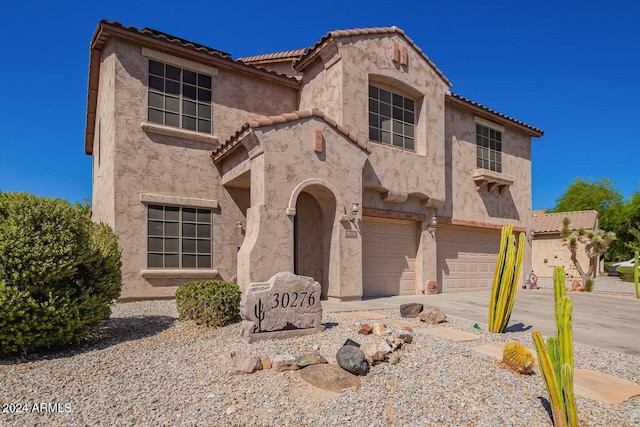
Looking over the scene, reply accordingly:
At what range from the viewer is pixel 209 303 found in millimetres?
7129

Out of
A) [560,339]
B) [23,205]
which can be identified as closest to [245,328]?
[23,205]

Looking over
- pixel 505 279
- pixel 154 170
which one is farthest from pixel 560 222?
pixel 154 170

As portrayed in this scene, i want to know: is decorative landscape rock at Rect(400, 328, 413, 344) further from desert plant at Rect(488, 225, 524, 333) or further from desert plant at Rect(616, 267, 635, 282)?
desert plant at Rect(616, 267, 635, 282)

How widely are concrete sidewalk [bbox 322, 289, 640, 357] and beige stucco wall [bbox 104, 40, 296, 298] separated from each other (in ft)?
12.7

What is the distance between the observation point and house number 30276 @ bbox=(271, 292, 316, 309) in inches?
253

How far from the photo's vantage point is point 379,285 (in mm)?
12633

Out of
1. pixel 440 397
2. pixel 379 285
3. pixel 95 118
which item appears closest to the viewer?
pixel 440 397

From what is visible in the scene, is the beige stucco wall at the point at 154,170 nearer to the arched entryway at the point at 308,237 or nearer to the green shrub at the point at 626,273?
the arched entryway at the point at 308,237

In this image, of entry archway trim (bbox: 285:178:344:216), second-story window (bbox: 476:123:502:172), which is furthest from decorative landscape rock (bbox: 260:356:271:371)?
second-story window (bbox: 476:123:502:172)

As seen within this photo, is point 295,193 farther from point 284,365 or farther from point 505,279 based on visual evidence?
point 284,365

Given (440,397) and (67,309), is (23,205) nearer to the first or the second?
(67,309)

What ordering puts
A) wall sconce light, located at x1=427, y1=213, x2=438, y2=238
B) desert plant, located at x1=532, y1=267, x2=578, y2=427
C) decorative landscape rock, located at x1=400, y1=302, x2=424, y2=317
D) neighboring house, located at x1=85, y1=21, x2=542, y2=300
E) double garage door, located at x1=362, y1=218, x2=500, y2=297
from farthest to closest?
wall sconce light, located at x1=427, y1=213, x2=438, y2=238 → double garage door, located at x1=362, y1=218, x2=500, y2=297 → neighboring house, located at x1=85, y1=21, x2=542, y2=300 → decorative landscape rock, located at x1=400, y1=302, x2=424, y2=317 → desert plant, located at x1=532, y1=267, x2=578, y2=427

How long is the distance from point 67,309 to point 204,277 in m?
5.61

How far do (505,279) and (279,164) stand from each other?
549 cm
